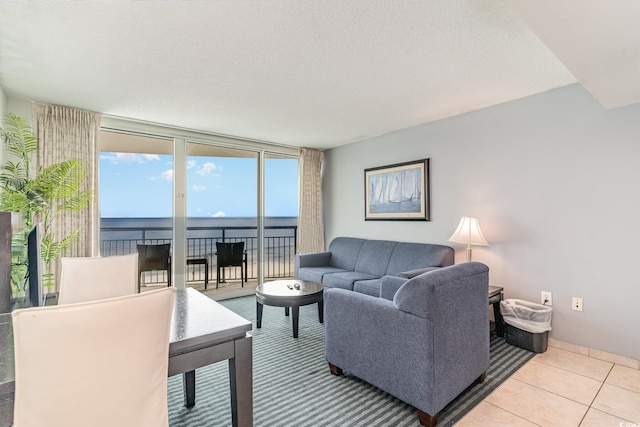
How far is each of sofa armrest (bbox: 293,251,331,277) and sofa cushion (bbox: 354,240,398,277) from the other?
535 mm

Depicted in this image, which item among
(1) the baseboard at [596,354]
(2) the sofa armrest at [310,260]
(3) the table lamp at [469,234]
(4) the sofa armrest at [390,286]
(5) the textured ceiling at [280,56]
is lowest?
(1) the baseboard at [596,354]

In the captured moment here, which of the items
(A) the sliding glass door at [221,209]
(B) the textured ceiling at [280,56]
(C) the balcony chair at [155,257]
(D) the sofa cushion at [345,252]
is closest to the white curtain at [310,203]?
(D) the sofa cushion at [345,252]

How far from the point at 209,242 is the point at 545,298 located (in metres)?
5.00

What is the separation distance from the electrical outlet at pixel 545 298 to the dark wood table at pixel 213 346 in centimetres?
280

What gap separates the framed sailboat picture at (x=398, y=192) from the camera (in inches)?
148

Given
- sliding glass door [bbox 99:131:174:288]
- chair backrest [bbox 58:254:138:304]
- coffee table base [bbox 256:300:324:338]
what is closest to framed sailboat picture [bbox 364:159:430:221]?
coffee table base [bbox 256:300:324:338]

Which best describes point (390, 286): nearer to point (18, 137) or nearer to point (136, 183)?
point (18, 137)

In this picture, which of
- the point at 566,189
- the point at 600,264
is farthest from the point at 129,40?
the point at 600,264

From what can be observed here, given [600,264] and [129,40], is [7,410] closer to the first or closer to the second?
[129,40]

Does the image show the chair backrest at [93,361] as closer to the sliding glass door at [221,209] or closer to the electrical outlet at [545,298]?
the electrical outlet at [545,298]

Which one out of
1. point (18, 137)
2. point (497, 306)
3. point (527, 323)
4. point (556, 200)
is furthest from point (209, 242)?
point (556, 200)

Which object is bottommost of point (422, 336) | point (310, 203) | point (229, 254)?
point (422, 336)

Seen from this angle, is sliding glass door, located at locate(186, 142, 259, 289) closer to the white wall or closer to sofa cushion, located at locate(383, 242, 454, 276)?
sofa cushion, located at locate(383, 242, 454, 276)

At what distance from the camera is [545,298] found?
2.78m
